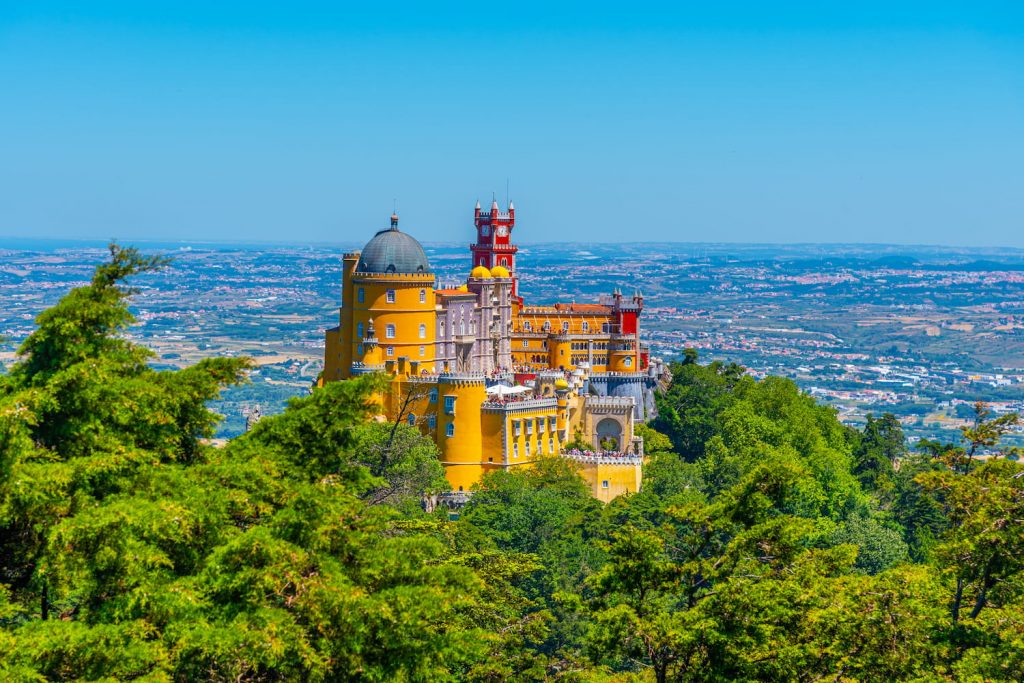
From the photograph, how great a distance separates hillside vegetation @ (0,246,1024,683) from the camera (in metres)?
31.3

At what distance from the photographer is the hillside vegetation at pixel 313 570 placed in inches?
1232

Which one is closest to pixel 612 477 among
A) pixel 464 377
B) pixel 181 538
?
pixel 464 377

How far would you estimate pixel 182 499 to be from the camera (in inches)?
1325

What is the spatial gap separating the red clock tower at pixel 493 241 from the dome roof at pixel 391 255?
108ft

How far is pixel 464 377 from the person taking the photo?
8456 centimetres

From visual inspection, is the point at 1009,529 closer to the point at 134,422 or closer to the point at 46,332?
the point at 134,422

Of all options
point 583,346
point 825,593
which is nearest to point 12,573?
point 825,593

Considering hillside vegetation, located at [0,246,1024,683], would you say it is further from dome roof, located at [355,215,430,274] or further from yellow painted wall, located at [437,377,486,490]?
dome roof, located at [355,215,430,274]

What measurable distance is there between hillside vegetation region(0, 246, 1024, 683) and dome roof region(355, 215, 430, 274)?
42169 mm

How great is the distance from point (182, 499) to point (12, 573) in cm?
516

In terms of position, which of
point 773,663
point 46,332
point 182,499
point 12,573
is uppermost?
point 46,332

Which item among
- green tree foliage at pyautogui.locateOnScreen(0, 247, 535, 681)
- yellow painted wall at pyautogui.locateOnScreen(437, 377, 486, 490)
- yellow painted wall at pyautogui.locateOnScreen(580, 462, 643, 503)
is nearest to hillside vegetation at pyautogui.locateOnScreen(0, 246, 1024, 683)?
green tree foliage at pyautogui.locateOnScreen(0, 247, 535, 681)

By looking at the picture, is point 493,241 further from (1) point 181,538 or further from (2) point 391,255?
(1) point 181,538

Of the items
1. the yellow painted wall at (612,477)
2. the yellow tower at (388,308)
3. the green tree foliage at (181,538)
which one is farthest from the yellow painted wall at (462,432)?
the green tree foliage at (181,538)
